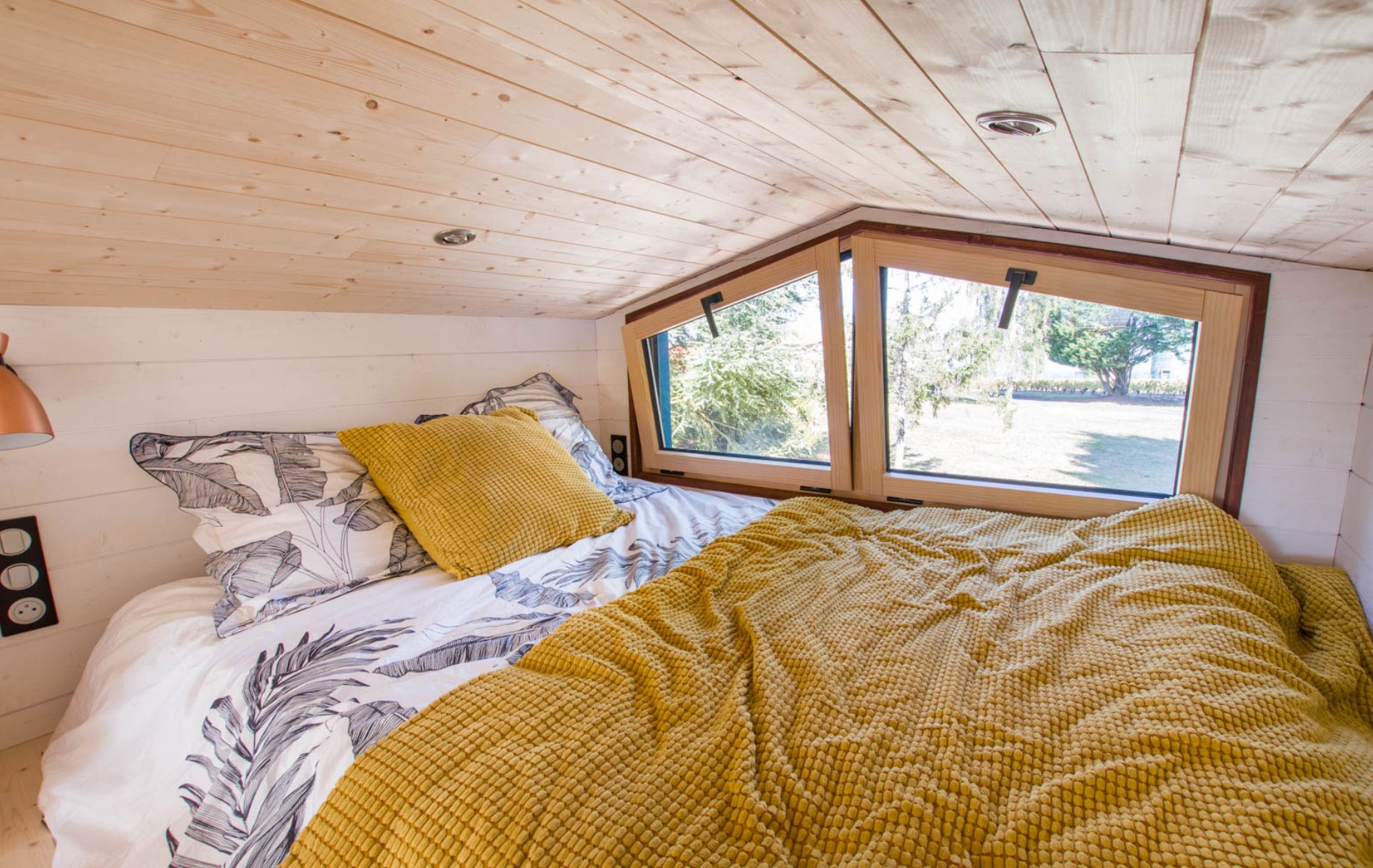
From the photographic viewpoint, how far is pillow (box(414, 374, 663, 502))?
249 cm

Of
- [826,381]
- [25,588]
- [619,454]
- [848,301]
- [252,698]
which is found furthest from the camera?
[619,454]

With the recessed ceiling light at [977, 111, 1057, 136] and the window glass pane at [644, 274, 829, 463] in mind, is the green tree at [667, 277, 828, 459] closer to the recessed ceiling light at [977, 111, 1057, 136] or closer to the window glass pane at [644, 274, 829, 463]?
the window glass pane at [644, 274, 829, 463]

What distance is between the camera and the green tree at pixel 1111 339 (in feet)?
6.63

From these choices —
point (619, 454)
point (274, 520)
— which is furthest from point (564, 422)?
point (274, 520)

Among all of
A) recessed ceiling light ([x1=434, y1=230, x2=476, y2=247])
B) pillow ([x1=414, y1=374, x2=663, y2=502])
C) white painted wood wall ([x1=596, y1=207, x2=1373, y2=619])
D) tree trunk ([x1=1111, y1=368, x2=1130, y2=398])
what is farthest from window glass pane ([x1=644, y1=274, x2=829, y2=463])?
recessed ceiling light ([x1=434, y1=230, x2=476, y2=247])

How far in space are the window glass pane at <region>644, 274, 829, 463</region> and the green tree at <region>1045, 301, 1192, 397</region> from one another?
32.4 inches

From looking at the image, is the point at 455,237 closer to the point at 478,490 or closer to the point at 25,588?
the point at 478,490

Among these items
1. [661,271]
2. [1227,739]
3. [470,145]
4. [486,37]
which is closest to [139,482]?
[470,145]

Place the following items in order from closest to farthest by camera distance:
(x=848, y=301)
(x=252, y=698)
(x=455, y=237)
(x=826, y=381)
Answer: (x=252, y=698)
(x=455, y=237)
(x=848, y=301)
(x=826, y=381)

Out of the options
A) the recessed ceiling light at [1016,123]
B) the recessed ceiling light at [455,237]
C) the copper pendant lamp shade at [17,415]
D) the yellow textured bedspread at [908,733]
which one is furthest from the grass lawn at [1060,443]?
the copper pendant lamp shade at [17,415]

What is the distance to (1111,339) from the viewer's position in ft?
6.93

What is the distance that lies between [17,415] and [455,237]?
1.01 meters

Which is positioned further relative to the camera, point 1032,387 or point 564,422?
point 564,422

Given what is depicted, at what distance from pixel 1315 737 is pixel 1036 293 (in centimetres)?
151
